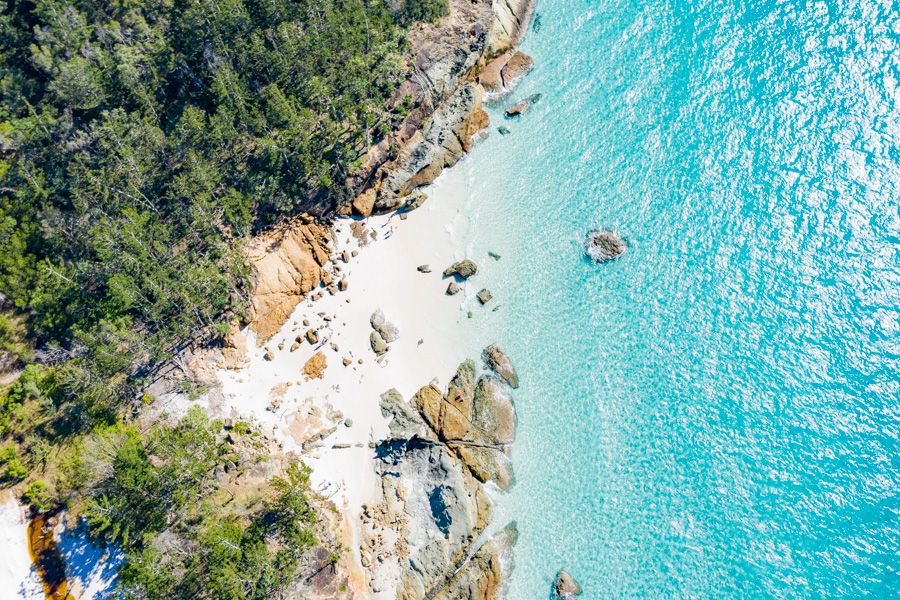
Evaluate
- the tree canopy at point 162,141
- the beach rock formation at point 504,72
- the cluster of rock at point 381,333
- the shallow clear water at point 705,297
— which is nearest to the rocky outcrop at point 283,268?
the tree canopy at point 162,141

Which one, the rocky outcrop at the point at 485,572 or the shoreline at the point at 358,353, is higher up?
the shoreline at the point at 358,353

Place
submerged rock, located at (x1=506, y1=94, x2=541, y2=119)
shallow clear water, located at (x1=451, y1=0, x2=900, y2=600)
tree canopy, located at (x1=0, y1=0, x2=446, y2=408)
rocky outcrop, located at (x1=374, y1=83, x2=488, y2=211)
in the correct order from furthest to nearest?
submerged rock, located at (x1=506, y1=94, x2=541, y2=119)
rocky outcrop, located at (x1=374, y1=83, x2=488, y2=211)
tree canopy, located at (x1=0, y1=0, x2=446, y2=408)
shallow clear water, located at (x1=451, y1=0, x2=900, y2=600)

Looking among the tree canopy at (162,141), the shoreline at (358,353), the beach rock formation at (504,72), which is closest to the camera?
the shoreline at (358,353)

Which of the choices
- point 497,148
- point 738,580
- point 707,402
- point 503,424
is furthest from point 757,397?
point 497,148

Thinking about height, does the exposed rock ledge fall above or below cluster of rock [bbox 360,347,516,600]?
above

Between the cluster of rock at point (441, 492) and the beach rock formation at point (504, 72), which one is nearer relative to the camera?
the cluster of rock at point (441, 492)

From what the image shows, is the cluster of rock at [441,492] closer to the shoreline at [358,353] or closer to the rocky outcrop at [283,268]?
the shoreline at [358,353]

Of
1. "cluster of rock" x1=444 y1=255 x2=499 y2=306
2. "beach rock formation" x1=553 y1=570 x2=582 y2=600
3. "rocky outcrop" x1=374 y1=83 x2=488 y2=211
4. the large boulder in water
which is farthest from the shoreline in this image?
the large boulder in water

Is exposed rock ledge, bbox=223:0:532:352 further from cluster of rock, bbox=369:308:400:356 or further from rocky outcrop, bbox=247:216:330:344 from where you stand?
cluster of rock, bbox=369:308:400:356
